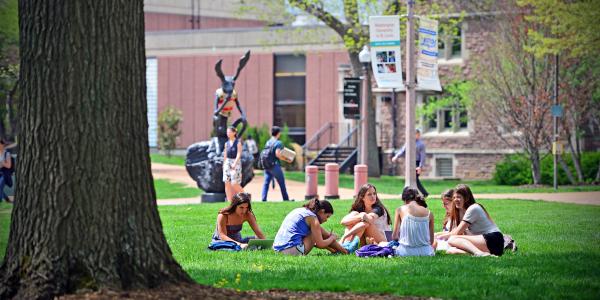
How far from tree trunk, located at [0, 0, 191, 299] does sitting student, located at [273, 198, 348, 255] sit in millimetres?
4211

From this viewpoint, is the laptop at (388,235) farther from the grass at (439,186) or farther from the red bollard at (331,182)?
the grass at (439,186)

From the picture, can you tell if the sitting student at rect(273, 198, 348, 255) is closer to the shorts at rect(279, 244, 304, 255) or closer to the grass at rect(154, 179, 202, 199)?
the shorts at rect(279, 244, 304, 255)

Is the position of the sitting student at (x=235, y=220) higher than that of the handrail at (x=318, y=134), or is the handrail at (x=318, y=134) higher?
the handrail at (x=318, y=134)

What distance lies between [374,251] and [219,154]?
12.3 metres

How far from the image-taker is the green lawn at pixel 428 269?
32.8ft

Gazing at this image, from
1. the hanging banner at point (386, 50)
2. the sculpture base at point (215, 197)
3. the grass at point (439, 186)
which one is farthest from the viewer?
the grass at point (439, 186)

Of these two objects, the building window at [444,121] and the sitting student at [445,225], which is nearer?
the sitting student at [445,225]

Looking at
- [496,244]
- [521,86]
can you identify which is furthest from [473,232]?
[521,86]

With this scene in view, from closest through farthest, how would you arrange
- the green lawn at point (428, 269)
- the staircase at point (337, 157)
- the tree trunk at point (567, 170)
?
the green lawn at point (428, 269)
the tree trunk at point (567, 170)
the staircase at point (337, 157)

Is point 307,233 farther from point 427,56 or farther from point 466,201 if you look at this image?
point 427,56

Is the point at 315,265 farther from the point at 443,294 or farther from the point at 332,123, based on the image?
the point at 332,123

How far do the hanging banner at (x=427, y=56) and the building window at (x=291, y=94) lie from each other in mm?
25493

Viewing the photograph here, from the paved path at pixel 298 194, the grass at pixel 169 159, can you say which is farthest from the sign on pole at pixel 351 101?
the grass at pixel 169 159

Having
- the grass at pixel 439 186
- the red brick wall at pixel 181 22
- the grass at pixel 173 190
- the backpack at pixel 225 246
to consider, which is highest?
the red brick wall at pixel 181 22
